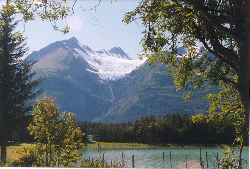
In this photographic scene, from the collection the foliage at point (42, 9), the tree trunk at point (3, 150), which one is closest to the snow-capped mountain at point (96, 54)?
the foliage at point (42, 9)

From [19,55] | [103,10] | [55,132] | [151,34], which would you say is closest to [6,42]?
[19,55]

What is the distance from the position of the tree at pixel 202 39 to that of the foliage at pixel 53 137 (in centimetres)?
417

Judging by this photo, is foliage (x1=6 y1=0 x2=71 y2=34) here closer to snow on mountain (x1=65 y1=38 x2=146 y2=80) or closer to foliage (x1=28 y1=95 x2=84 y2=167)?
snow on mountain (x1=65 y1=38 x2=146 y2=80)

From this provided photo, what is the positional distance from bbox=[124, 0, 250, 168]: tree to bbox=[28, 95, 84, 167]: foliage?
4169 mm

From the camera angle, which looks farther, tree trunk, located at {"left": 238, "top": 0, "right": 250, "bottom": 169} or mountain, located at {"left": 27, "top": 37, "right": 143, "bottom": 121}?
mountain, located at {"left": 27, "top": 37, "right": 143, "bottom": 121}

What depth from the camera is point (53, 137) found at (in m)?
7.03

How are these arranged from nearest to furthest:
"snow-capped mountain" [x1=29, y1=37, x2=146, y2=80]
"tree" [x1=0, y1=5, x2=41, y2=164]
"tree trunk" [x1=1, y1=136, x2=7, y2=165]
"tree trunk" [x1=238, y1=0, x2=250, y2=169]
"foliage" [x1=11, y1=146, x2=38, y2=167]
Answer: "tree trunk" [x1=238, y1=0, x2=250, y2=169], "foliage" [x1=11, y1=146, x2=38, y2=167], "snow-capped mountain" [x1=29, y1=37, x2=146, y2=80], "tree trunk" [x1=1, y1=136, x2=7, y2=165], "tree" [x1=0, y1=5, x2=41, y2=164]

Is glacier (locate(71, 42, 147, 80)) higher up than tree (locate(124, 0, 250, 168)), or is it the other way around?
glacier (locate(71, 42, 147, 80))

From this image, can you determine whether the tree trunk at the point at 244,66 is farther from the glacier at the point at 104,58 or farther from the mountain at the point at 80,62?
the mountain at the point at 80,62

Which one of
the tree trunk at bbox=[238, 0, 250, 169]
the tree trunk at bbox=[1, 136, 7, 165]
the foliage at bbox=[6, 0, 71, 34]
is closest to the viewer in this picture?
the tree trunk at bbox=[238, 0, 250, 169]

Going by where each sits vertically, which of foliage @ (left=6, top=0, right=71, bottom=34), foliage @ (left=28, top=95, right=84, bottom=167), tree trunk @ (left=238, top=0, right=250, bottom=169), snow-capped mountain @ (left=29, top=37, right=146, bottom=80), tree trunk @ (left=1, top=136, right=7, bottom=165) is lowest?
tree trunk @ (left=1, top=136, right=7, bottom=165)

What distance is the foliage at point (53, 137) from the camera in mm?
6879

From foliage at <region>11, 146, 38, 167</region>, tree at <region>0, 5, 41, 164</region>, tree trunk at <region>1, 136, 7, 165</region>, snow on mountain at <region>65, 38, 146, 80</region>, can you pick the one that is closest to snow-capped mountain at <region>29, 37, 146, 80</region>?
snow on mountain at <region>65, 38, 146, 80</region>

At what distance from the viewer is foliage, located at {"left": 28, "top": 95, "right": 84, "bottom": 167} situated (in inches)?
271
